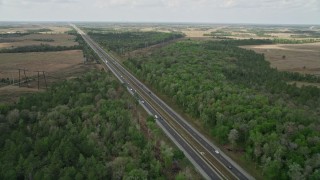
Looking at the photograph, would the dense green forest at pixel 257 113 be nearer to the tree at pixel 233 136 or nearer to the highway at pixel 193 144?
the tree at pixel 233 136

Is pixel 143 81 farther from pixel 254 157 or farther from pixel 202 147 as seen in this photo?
pixel 254 157

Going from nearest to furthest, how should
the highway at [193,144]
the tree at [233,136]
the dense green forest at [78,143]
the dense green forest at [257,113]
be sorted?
1. the dense green forest at [78,143]
2. the dense green forest at [257,113]
3. the highway at [193,144]
4. the tree at [233,136]

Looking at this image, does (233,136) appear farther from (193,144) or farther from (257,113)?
(193,144)

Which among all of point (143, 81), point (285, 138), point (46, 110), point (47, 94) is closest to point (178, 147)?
point (285, 138)

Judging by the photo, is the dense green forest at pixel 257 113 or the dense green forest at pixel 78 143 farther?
the dense green forest at pixel 257 113

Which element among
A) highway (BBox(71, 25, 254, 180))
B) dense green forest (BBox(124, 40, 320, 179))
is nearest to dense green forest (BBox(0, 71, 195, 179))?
highway (BBox(71, 25, 254, 180))

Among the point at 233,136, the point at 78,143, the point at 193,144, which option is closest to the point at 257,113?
the point at 233,136

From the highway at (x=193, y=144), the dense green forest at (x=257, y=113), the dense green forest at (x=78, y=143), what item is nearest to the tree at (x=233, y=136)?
the dense green forest at (x=257, y=113)
